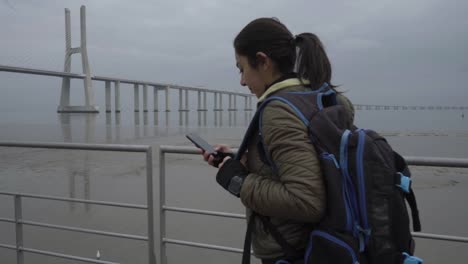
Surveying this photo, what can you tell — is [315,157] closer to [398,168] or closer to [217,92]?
[398,168]

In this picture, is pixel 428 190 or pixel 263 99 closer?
pixel 263 99

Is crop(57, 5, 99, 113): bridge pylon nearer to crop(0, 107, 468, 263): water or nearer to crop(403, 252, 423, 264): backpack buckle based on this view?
crop(0, 107, 468, 263): water

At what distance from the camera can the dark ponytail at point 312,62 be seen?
1082mm

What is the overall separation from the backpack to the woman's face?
0.15 m

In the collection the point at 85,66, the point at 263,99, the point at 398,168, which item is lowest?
the point at 398,168

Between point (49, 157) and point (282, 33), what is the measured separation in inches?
386

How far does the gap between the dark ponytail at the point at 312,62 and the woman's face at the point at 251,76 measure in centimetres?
11

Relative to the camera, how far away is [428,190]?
6426 millimetres

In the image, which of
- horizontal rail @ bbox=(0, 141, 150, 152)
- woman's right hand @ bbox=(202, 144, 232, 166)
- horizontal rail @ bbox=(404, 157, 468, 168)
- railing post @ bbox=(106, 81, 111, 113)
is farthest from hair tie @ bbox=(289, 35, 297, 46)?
railing post @ bbox=(106, 81, 111, 113)

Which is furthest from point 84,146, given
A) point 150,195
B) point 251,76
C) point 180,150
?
point 251,76

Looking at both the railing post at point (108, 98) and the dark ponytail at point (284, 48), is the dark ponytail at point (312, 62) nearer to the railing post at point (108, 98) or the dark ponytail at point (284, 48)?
the dark ponytail at point (284, 48)

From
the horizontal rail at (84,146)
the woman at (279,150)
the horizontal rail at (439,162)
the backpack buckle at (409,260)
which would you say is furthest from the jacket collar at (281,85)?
the horizontal rail at (84,146)

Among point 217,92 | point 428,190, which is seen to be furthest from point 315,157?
point 217,92

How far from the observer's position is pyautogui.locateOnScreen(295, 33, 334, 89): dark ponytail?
108cm
